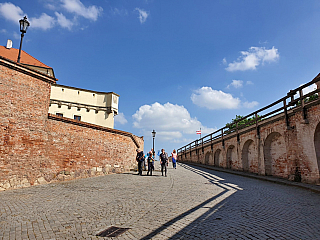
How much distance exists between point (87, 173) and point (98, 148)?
1781 millimetres

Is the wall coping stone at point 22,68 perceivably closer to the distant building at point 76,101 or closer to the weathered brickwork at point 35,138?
the weathered brickwork at point 35,138

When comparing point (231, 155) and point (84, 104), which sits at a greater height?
point (84, 104)

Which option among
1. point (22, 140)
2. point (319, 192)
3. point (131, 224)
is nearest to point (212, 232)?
point (131, 224)

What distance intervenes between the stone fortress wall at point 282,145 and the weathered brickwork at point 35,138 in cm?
1107

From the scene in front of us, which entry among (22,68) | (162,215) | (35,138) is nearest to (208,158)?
(35,138)

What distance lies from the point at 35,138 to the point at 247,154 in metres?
15.1

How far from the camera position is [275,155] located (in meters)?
14.1

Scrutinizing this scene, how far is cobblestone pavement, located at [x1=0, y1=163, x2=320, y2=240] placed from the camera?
427 cm

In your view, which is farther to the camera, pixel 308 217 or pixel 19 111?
pixel 19 111

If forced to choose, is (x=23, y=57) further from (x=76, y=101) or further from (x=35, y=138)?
(x=35, y=138)

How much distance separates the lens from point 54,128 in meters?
11.6

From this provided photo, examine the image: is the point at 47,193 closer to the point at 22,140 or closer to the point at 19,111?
the point at 22,140

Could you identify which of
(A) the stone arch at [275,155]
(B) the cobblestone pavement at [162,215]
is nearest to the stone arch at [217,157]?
(A) the stone arch at [275,155]

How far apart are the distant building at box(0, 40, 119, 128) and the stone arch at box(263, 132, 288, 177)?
66.9 feet
